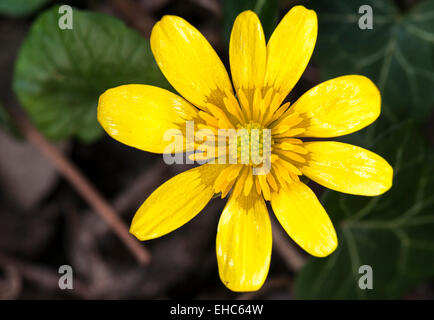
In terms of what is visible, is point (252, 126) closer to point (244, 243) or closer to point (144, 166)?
point (244, 243)

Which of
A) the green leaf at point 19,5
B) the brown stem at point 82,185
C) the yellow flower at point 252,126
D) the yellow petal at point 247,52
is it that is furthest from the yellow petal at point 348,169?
the green leaf at point 19,5

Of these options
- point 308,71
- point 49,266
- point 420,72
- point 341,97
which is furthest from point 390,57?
point 49,266

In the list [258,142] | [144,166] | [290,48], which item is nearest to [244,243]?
[258,142]

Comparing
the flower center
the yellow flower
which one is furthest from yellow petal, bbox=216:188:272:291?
the flower center

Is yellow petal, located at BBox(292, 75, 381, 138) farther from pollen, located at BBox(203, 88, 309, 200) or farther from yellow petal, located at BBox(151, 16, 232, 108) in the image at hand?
yellow petal, located at BBox(151, 16, 232, 108)

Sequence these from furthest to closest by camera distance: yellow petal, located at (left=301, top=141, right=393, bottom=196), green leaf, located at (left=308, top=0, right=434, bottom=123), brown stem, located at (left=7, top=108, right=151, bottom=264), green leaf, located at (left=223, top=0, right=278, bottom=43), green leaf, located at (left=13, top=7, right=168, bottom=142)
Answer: brown stem, located at (left=7, top=108, right=151, bottom=264)
green leaf, located at (left=308, top=0, right=434, bottom=123)
green leaf, located at (left=13, top=7, right=168, bottom=142)
green leaf, located at (left=223, top=0, right=278, bottom=43)
yellow petal, located at (left=301, top=141, right=393, bottom=196)
